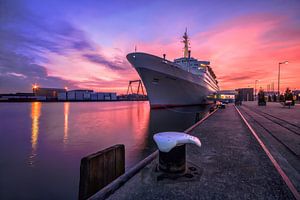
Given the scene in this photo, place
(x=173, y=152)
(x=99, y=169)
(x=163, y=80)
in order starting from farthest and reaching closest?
(x=163, y=80) → (x=173, y=152) → (x=99, y=169)

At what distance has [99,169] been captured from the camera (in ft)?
13.4

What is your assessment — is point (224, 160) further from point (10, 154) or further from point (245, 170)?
point (10, 154)

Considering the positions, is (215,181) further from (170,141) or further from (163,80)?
(163,80)

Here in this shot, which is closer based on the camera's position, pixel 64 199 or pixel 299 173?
pixel 299 173

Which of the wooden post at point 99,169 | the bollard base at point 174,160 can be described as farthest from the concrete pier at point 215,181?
the wooden post at point 99,169

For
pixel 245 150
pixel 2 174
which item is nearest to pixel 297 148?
pixel 245 150

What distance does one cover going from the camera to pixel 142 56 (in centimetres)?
2931

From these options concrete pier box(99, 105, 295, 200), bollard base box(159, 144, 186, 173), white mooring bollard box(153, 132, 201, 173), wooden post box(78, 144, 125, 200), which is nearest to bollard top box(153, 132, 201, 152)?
white mooring bollard box(153, 132, 201, 173)

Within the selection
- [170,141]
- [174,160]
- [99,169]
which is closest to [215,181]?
[174,160]

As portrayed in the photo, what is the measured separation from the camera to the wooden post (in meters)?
3.78

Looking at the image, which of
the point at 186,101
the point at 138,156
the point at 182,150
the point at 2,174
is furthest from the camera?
the point at 186,101

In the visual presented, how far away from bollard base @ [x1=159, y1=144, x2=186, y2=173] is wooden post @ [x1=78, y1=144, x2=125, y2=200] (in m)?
1.18

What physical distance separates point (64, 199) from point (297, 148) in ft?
27.7

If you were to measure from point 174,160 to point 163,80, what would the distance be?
92.5ft
